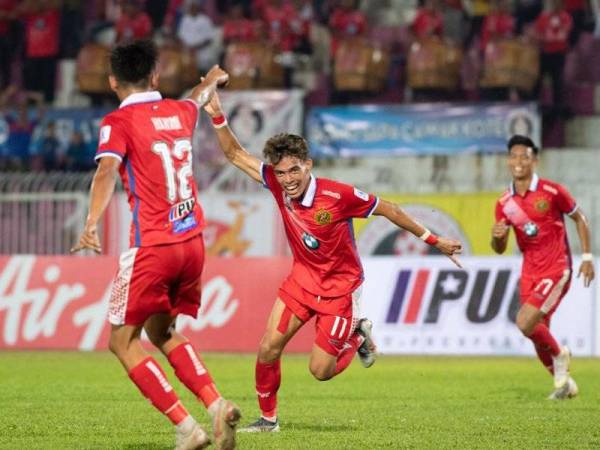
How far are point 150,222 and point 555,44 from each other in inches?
661

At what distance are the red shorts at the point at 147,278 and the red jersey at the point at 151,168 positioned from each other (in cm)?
6

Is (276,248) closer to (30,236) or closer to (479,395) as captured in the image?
(30,236)

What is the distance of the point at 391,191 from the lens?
22.2 m

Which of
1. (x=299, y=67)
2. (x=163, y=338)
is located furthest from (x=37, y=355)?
(x=163, y=338)

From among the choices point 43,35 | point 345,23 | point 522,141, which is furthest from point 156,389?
point 43,35

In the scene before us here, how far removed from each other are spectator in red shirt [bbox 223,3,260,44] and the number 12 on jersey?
1757cm

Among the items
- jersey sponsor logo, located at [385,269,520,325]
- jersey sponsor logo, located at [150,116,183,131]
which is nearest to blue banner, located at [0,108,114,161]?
jersey sponsor logo, located at [385,269,520,325]

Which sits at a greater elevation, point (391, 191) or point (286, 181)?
point (286, 181)

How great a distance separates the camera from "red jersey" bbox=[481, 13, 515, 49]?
23.9 metres

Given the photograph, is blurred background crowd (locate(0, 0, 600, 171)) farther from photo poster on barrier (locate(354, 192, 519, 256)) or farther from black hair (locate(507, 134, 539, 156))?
black hair (locate(507, 134, 539, 156))

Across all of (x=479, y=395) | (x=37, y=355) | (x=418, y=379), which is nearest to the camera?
(x=479, y=395)

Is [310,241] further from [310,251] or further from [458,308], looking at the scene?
[458,308]

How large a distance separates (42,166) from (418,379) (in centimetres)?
1220

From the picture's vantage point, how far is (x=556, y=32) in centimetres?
2348
